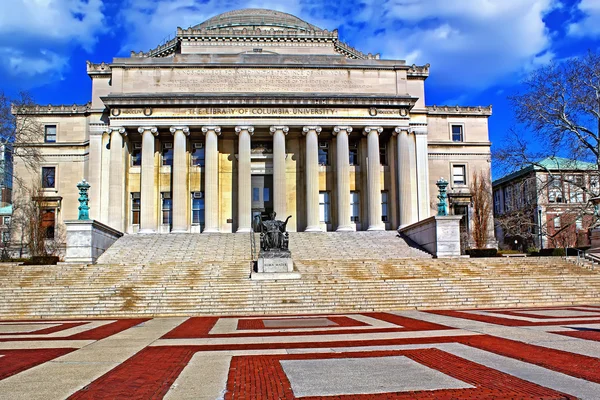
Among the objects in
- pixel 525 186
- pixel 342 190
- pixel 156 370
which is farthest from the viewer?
pixel 342 190

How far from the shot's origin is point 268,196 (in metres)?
48.0

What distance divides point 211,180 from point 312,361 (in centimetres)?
3581

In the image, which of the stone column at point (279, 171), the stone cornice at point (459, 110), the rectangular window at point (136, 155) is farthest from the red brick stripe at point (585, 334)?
the stone cornice at point (459, 110)

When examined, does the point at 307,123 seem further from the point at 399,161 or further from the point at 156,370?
the point at 156,370

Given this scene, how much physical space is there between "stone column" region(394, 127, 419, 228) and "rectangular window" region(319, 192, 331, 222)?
20.8 feet

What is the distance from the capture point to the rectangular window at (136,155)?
47344 millimetres

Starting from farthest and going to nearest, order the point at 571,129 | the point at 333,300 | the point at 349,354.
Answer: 1. the point at 571,129
2. the point at 333,300
3. the point at 349,354

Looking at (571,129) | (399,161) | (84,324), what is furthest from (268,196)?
(84,324)

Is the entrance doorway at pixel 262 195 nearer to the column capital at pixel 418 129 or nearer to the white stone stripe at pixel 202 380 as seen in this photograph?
the column capital at pixel 418 129

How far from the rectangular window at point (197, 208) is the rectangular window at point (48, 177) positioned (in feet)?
46.3

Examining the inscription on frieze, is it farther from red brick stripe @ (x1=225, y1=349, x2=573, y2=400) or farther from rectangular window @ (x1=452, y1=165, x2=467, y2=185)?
red brick stripe @ (x1=225, y1=349, x2=573, y2=400)

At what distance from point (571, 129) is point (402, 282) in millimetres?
16568

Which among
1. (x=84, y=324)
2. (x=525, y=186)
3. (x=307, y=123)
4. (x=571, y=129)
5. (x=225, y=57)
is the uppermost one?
(x=225, y=57)

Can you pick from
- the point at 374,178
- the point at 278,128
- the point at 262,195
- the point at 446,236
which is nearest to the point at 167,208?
the point at 262,195
